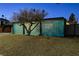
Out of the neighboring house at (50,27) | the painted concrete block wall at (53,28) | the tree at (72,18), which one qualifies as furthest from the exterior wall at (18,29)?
the tree at (72,18)

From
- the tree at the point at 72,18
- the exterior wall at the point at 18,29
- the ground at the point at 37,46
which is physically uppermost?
A: the tree at the point at 72,18

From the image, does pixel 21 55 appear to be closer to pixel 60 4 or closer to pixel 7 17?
pixel 7 17

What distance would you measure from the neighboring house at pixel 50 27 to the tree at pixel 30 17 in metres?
0.07

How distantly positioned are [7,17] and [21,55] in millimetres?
663

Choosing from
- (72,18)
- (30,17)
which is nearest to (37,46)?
(30,17)

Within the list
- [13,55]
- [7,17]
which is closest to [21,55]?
[13,55]

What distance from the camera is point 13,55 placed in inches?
199

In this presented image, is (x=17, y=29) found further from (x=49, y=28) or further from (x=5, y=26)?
(x=49, y=28)

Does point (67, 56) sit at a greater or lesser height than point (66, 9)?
lesser

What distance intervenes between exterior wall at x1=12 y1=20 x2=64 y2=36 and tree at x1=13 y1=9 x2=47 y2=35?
0.08 meters

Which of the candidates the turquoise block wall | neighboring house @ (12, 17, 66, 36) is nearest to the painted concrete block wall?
neighboring house @ (12, 17, 66, 36)

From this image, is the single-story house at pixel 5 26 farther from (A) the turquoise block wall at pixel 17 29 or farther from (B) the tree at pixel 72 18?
(B) the tree at pixel 72 18

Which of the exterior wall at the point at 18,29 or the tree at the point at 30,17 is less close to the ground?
the tree at the point at 30,17

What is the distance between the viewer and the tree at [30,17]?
16.7ft
